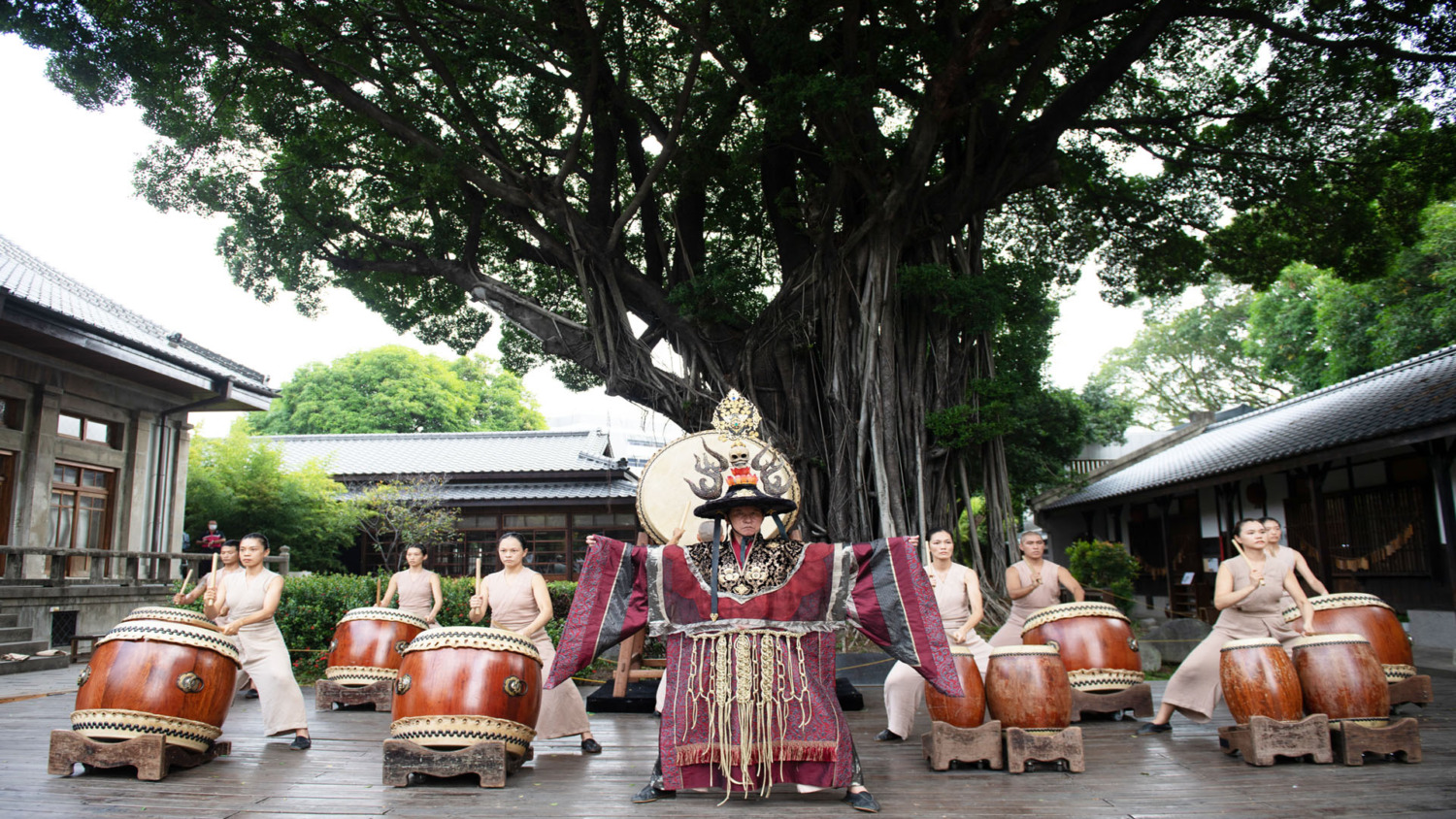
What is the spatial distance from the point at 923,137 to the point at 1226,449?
24.6ft

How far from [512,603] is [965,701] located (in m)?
2.44

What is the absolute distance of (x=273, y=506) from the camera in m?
15.7

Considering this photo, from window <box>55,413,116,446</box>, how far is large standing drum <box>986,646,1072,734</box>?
1242cm

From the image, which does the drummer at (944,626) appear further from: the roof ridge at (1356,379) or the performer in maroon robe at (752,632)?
the roof ridge at (1356,379)

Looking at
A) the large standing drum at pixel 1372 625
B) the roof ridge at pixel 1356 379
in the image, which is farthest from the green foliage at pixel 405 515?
the roof ridge at pixel 1356 379

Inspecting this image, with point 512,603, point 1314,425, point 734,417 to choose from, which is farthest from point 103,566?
point 1314,425

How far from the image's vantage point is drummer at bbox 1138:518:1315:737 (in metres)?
4.78

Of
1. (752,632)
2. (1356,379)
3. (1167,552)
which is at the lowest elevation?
(752,632)

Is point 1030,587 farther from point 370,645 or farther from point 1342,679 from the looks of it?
point 370,645

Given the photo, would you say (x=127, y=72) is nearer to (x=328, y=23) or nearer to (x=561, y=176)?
(x=328, y=23)

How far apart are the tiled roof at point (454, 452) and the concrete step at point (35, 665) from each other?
26.8 ft

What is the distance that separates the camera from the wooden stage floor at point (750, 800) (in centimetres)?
356

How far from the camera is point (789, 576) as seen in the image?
3930 mm

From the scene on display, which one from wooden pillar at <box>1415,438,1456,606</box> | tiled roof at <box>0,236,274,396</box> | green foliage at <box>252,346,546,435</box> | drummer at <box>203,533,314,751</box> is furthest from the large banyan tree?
green foliage at <box>252,346,546,435</box>
